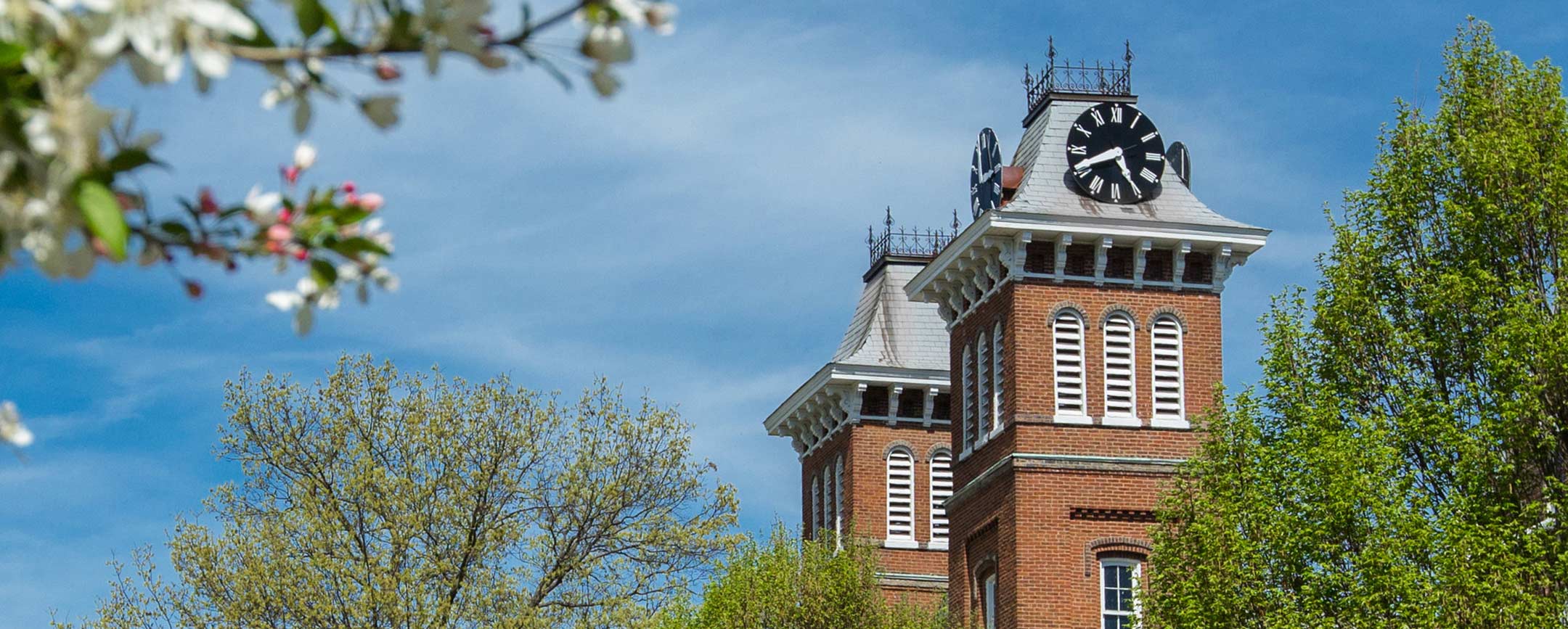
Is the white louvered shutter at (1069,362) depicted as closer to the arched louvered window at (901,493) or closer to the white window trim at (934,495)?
the white window trim at (934,495)

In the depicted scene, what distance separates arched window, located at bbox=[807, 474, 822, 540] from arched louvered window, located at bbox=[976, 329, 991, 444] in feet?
46.6

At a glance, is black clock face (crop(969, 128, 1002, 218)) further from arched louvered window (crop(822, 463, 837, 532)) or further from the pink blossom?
the pink blossom

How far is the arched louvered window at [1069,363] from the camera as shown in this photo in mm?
37375

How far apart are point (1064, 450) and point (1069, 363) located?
5.72 feet

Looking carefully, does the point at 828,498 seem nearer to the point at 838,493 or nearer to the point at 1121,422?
the point at 838,493

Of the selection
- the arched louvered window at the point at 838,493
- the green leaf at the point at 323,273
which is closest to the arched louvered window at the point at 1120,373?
the arched louvered window at the point at 838,493

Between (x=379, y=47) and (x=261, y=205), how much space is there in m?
0.48

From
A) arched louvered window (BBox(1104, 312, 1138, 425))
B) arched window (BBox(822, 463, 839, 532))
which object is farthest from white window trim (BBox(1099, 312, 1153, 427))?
arched window (BBox(822, 463, 839, 532))

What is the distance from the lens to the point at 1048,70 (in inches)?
1609

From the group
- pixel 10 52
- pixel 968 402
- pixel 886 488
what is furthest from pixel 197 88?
pixel 886 488

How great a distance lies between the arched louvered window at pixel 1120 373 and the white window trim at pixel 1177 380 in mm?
331

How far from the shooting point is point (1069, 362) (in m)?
37.7

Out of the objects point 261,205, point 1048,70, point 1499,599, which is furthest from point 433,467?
point 261,205

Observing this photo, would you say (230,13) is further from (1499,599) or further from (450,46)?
(1499,599)
